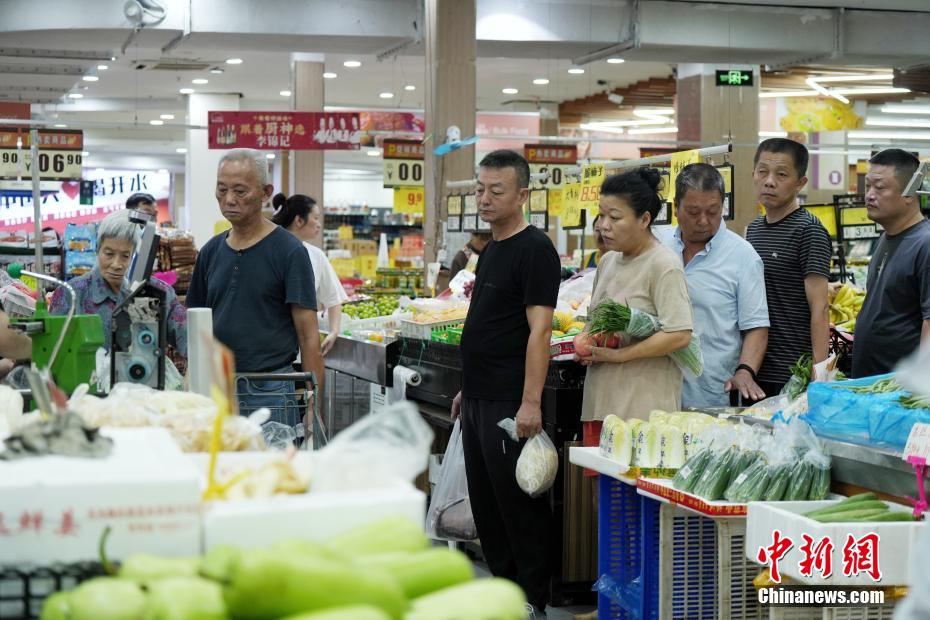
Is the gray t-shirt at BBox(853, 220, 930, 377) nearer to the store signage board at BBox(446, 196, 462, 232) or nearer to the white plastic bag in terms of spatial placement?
the white plastic bag

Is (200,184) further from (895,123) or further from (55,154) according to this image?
(895,123)

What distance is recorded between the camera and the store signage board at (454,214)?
8836 millimetres

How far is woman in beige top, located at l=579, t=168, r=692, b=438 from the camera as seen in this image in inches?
168

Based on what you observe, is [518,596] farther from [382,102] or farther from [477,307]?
[382,102]

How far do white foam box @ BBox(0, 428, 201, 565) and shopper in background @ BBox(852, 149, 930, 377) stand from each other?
11.4ft

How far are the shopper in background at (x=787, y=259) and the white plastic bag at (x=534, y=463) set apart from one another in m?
1.02

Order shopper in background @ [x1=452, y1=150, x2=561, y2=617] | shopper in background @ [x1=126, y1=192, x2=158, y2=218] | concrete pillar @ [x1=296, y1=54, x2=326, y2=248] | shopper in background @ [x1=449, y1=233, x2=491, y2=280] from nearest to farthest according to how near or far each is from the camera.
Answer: shopper in background @ [x1=452, y1=150, x2=561, y2=617]
shopper in background @ [x1=449, y1=233, x2=491, y2=280]
shopper in background @ [x1=126, y1=192, x2=158, y2=218]
concrete pillar @ [x1=296, y1=54, x2=326, y2=248]

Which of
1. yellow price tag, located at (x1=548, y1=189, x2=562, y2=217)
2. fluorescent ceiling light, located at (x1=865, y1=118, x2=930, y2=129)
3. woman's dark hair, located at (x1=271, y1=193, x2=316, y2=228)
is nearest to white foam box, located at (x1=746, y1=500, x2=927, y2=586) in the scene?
woman's dark hair, located at (x1=271, y1=193, x2=316, y2=228)

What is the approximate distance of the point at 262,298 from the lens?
418 centimetres

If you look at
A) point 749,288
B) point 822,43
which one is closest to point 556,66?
point 822,43

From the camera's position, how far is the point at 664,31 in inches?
492

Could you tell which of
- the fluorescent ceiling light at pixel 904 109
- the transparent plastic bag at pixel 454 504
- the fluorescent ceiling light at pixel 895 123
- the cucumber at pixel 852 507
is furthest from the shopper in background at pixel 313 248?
the fluorescent ceiling light at pixel 895 123

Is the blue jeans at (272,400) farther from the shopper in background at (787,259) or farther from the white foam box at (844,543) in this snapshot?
the shopper in background at (787,259)

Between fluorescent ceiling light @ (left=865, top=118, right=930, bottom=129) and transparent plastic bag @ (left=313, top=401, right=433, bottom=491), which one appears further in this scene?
fluorescent ceiling light @ (left=865, top=118, right=930, bottom=129)
